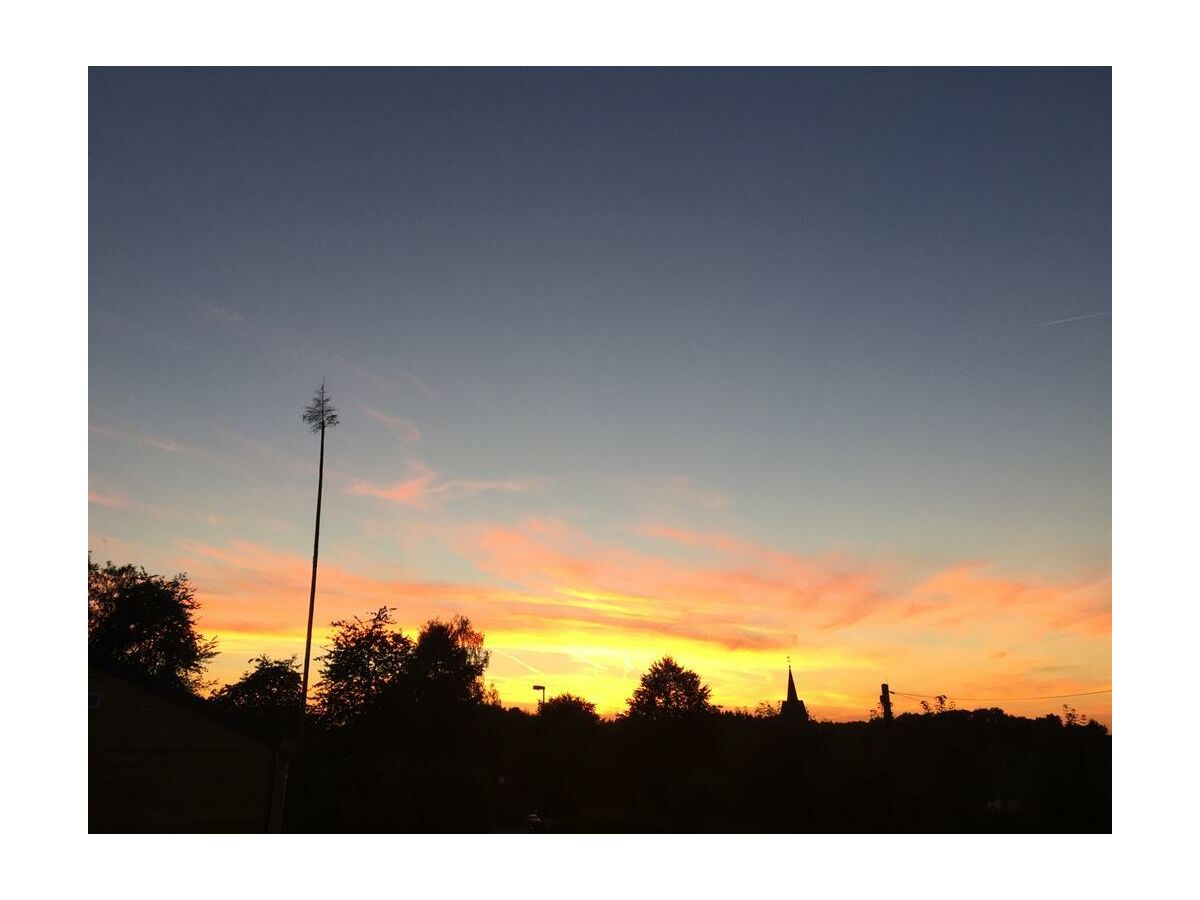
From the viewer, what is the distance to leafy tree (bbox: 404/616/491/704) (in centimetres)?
5447

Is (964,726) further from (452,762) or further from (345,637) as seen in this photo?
(345,637)

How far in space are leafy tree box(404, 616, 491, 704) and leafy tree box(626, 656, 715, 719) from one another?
56.4 feet

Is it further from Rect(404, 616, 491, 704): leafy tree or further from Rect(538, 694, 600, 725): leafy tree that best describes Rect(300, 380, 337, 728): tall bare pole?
Rect(538, 694, 600, 725): leafy tree

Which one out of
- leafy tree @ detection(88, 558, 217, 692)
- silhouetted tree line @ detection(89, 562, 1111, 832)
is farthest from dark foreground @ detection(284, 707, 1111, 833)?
leafy tree @ detection(88, 558, 217, 692)

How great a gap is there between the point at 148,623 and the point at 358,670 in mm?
13759

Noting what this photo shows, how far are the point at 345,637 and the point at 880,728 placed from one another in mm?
34565

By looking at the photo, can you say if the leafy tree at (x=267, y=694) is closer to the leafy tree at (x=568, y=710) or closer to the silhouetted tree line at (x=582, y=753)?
the silhouetted tree line at (x=582, y=753)

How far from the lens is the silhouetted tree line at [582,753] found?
35.9 meters

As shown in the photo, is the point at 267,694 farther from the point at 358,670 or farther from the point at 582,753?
the point at 582,753

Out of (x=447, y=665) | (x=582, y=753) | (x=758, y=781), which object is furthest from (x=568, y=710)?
(x=758, y=781)

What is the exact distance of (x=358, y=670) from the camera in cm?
5566

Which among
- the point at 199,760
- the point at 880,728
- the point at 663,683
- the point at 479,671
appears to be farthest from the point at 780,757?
the point at 199,760

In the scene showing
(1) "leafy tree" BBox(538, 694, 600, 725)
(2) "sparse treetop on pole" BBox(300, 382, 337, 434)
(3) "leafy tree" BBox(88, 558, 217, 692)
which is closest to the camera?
(2) "sparse treetop on pole" BBox(300, 382, 337, 434)

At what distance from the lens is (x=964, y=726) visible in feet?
143
